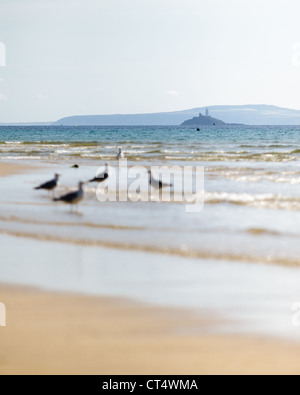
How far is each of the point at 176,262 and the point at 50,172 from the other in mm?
14121

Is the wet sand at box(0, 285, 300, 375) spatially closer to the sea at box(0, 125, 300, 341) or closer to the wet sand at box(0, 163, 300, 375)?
the wet sand at box(0, 163, 300, 375)

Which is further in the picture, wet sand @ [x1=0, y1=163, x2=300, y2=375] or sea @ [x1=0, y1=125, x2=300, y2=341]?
sea @ [x1=0, y1=125, x2=300, y2=341]

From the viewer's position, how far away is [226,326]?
17.2ft

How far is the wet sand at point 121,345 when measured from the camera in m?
4.48

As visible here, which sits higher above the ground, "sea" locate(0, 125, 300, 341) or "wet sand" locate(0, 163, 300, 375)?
"sea" locate(0, 125, 300, 341)

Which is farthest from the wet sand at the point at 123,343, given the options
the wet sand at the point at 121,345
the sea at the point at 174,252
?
the sea at the point at 174,252

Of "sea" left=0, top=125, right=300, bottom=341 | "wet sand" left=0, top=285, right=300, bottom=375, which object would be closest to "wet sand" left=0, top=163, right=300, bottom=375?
"wet sand" left=0, top=285, right=300, bottom=375

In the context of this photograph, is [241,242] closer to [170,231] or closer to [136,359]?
[170,231]

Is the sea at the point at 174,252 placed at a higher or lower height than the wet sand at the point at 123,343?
higher

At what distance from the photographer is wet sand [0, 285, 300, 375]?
14.7 feet

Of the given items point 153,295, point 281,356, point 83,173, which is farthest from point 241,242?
point 83,173

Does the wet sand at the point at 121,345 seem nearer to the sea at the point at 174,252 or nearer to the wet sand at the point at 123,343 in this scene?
the wet sand at the point at 123,343

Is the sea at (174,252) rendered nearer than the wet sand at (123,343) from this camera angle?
No

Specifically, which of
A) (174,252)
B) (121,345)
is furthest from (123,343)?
(174,252)
